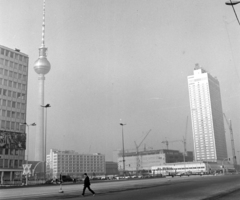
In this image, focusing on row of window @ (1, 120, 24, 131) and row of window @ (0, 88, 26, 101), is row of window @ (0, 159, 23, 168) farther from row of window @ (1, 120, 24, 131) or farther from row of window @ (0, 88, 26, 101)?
row of window @ (0, 88, 26, 101)

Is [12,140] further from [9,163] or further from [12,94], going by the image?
[12,94]

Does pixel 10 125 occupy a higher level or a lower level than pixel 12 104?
lower

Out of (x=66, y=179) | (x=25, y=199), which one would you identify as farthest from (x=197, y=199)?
(x=66, y=179)

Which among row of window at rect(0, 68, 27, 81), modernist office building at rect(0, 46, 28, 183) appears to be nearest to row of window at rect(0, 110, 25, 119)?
modernist office building at rect(0, 46, 28, 183)

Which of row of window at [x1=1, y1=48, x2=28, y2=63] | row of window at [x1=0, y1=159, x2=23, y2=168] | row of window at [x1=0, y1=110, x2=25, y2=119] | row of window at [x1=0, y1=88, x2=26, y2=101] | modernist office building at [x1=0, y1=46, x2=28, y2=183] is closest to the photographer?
row of window at [x1=0, y1=159, x2=23, y2=168]

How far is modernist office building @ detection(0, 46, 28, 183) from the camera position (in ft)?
314

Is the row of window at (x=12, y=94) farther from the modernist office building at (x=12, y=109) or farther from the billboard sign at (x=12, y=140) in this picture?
the billboard sign at (x=12, y=140)

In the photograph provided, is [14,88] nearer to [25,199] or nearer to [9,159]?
[9,159]

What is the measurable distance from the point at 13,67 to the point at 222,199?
317 feet

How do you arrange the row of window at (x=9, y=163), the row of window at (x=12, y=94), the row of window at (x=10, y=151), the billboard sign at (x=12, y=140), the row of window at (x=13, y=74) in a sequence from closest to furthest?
the billboard sign at (x=12, y=140)
the row of window at (x=10, y=151)
the row of window at (x=9, y=163)
the row of window at (x=12, y=94)
the row of window at (x=13, y=74)

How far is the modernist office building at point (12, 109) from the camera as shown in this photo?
95.6m

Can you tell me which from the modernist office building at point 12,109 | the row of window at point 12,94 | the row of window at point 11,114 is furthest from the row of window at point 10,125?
the row of window at point 12,94

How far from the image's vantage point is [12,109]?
102m

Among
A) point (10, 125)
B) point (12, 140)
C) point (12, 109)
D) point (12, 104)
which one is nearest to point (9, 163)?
point (12, 140)
